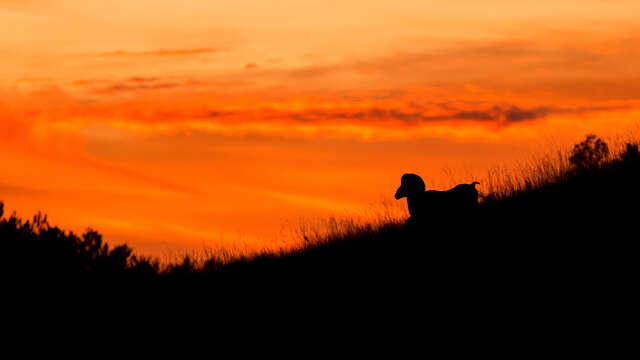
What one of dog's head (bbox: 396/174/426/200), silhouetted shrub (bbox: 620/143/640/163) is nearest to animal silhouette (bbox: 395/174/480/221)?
dog's head (bbox: 396/174/426/200)

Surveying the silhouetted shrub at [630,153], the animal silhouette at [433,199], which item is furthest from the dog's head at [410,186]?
the silhouetted shrub at [630,153]

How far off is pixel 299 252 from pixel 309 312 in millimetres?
4783

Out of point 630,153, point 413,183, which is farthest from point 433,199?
point 630,153

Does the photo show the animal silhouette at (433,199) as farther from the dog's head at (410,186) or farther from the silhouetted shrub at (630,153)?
the silhouetted shrub at (630,153)

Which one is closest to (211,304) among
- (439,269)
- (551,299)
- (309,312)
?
(309,312)

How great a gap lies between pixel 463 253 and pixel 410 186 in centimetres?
204

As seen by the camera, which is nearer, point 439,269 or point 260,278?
point 439,269

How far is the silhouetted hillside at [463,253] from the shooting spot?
12.4 m

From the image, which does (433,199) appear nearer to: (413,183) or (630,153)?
(413,183)

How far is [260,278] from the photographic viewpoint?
606 inches

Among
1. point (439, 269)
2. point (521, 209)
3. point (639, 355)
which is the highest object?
point (521, 209)

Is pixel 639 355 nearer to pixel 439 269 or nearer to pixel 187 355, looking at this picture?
pixel 439 269

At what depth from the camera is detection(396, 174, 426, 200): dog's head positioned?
1557 cm

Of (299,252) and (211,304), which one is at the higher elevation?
(299,252)
